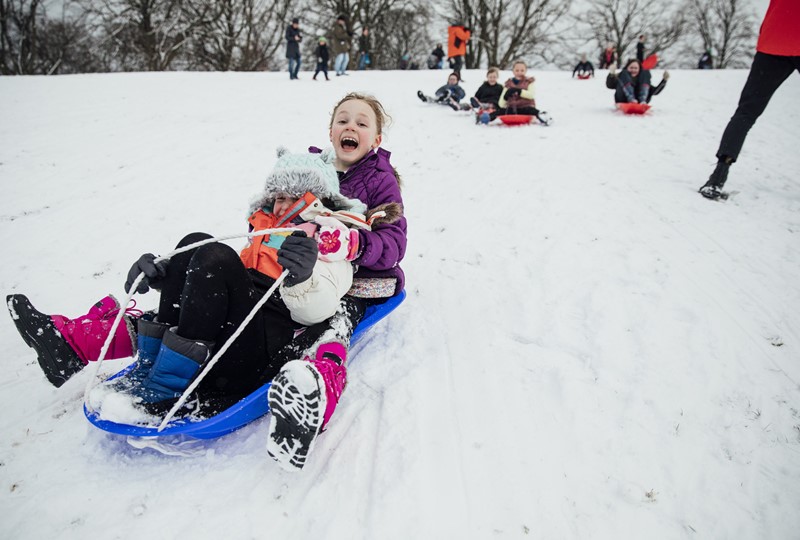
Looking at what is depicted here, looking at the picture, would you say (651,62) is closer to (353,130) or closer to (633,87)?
(633,87)

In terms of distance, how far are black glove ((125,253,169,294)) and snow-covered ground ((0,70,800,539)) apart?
26.1 inches

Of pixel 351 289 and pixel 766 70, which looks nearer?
pixel 351 289

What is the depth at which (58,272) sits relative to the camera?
3.24 meters

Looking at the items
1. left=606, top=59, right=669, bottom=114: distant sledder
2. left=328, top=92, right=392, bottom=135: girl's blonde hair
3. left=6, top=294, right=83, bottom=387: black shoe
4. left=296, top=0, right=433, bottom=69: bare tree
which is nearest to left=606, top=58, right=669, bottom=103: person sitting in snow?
left=606, top=59, right=669, bottom=114: distant sledder

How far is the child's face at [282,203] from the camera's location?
6.73 feet

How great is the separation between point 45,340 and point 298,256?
115cm

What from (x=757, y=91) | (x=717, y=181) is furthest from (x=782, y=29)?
(x=717, y=181)

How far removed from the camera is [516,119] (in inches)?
299

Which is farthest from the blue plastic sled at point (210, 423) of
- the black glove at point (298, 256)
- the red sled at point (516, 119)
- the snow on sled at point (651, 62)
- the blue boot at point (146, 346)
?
the snow on sled at point (651, 62)

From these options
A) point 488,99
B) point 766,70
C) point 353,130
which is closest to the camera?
point 353,130

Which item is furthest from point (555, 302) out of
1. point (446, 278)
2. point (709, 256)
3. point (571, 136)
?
point (571, 136)

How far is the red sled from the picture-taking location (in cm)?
758

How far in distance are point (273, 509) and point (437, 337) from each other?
4.18 ft

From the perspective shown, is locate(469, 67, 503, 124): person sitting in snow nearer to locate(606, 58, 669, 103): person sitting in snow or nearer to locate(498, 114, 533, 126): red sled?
locate(498, 114, 533, 126): red sled
